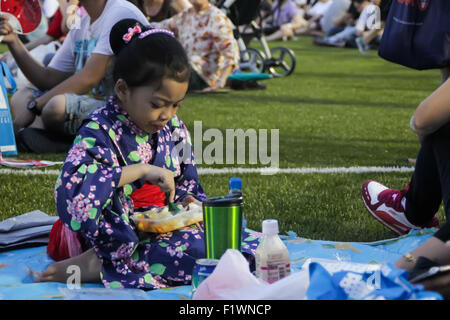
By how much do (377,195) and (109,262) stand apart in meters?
1.61

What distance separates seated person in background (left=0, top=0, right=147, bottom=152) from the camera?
5297 mm

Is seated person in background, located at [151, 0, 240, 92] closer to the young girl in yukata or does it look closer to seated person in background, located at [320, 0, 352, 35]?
the young girl in yukata

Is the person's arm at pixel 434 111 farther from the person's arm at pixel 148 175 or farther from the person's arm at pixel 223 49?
the person's arm at pixel 223 49

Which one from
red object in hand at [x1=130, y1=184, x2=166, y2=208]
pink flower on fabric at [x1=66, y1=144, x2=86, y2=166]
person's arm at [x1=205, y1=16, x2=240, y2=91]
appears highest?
pink flower on fabric at [x1=66, y1=144, x2=86, y2=166]

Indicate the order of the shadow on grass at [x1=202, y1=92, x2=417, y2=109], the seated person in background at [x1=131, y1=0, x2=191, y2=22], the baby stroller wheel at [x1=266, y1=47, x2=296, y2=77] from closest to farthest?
the seated person in background at [x1=131, y1=0, x2=191, y2=22], the shadow on grass at [x1=202, y1=92, x2=417, y2=109], the baby stroller wheel at [x1=266, y1=47, x2=296, y2=77]

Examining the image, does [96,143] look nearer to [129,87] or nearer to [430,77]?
[129,87]

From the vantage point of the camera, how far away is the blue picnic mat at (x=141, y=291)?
302cm

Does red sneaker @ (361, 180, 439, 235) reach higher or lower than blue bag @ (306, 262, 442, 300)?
lower

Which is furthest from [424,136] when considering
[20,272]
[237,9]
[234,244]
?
[237,9]

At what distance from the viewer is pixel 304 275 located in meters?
2.38

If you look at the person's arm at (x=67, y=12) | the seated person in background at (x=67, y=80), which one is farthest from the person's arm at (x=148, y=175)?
the person's arm at (x=67, y=12)

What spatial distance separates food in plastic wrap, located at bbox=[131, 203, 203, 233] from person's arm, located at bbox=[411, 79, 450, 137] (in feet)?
3.42

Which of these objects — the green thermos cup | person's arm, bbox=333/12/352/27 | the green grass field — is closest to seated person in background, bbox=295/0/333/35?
person's arm, bbox=333/12/352/27

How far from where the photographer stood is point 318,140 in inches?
271
